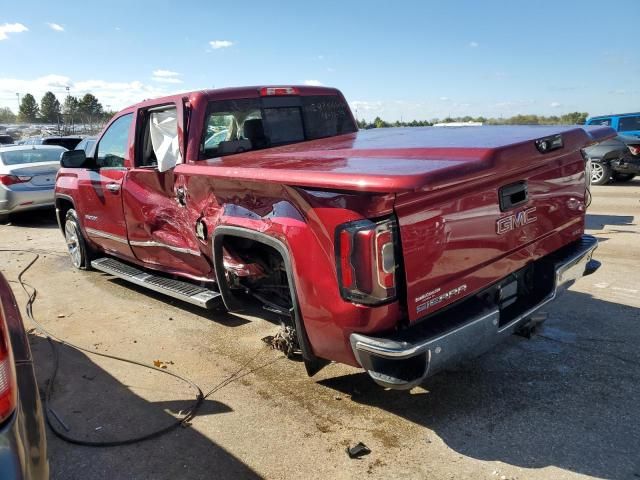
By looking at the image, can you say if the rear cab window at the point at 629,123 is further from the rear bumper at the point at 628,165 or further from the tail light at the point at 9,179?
the tail light at the point at 9,179

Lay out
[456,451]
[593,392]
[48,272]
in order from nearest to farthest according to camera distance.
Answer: [456,451] → [593,392] → [48,272]

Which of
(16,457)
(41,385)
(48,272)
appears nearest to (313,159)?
(16,457)

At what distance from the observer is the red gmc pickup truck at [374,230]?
2555 mm

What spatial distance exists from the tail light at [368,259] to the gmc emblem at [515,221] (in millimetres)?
797

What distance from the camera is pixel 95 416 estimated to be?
133 inches

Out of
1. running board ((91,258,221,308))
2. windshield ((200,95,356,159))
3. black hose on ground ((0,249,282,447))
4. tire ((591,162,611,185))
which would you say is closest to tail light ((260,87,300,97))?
windshield ((200,95,356,159))

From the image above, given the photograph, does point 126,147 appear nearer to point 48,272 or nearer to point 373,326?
point 48,272

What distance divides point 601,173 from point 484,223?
1227 centimetres

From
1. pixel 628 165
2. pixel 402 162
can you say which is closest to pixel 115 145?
pixel 402 162

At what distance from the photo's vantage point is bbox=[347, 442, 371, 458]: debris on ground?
2.83 meters

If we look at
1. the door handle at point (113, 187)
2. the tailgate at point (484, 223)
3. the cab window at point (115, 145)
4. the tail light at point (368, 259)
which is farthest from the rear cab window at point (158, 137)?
the tailgate at point (484, 223)

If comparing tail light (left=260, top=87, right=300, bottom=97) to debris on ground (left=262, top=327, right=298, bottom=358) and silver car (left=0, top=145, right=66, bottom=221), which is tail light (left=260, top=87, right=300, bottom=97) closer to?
debris on ground (left=262, top=327, right=298, bottom=358)

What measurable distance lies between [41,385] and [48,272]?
358 cm

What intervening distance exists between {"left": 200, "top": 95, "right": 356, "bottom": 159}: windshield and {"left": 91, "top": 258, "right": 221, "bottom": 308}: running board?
109 cm
